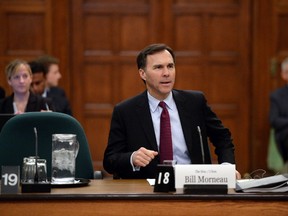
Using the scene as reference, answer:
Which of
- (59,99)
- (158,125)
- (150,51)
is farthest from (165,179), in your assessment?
(59,99)

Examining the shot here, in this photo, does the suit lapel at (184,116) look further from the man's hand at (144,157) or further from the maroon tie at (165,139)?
the man's hand at (144,157)

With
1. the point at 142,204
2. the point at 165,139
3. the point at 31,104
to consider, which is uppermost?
the point at 31,104

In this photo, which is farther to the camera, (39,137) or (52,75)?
(52,75)

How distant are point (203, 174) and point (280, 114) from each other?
494cm

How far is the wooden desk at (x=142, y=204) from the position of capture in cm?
314

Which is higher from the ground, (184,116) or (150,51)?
(150,51)

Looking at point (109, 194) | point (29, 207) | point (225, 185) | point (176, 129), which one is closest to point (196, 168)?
point (225, 185)

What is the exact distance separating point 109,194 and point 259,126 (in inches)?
215

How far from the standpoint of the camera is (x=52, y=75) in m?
7.65

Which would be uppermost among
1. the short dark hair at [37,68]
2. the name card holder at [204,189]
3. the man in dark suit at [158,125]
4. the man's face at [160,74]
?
the short dark hair at [37,68]

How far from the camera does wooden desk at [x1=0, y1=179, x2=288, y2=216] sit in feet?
10.3

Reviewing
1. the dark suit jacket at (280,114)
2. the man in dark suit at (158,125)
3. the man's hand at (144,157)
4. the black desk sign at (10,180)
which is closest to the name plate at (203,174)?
the man's hand at (144,157)

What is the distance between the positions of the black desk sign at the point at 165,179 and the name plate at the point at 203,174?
0.03 metres

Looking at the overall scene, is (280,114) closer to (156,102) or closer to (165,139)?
(156,102)
